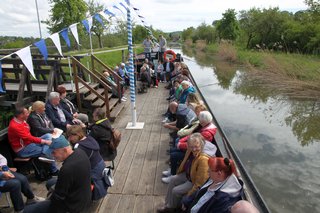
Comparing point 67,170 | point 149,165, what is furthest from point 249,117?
point 67,170

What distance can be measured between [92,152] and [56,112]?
7.14 ft

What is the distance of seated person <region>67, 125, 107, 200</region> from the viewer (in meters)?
2.84

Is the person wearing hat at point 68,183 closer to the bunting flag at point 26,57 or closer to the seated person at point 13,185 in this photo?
the seated person at point 13,185

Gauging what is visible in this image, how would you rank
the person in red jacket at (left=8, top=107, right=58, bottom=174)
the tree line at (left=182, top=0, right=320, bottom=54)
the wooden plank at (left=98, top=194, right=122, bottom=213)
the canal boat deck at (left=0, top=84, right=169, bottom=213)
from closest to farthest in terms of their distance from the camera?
the wooden plank at (left=98, top=194, right=122, bottom=213) → the canal boat deck at (left=0, top=84, right=169, bottom=213) → the person in red jacket at (left=8, top=107, right=58, bottom=174) → the tree line at (left=182, top=0, right=320, bottom=54)

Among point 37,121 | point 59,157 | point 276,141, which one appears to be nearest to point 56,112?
point 37,121

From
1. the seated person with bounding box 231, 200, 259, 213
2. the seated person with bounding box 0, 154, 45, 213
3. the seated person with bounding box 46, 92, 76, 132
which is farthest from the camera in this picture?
the seated person with bounding box 46, 92, 76, 132

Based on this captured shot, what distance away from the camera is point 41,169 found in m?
3.82

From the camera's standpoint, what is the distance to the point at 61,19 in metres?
25.1

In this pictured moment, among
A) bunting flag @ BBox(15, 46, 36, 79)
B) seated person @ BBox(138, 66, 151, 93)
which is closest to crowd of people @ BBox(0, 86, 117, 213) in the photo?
bunting flag @ BBox(15, 46, 36, 79)

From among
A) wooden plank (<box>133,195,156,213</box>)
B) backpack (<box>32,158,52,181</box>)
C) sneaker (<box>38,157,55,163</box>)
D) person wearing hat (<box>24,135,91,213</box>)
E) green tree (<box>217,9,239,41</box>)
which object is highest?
green tree (<box>217,9,239,41</box>)

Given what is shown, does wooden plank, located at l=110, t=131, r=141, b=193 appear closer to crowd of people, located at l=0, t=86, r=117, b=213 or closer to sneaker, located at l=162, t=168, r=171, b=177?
crowd of people, located at l=0, t=86, r=117, b=213

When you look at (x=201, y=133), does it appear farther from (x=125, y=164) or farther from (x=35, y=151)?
(x=35, y=151)

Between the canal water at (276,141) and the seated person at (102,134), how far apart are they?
3062 millimetres

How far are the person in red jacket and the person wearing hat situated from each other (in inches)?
54.5
